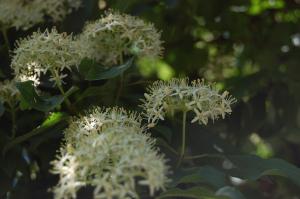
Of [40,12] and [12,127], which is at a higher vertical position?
[40,12]

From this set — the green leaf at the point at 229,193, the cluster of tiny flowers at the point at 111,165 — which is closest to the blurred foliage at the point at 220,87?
the green leaf at the point at 229,193

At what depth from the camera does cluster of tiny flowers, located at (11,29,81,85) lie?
1.22 m

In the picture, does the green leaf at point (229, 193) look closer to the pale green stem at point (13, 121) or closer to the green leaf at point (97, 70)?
the green leaf at point (97, 70)

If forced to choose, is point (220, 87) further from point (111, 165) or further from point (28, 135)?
point (111, 165)

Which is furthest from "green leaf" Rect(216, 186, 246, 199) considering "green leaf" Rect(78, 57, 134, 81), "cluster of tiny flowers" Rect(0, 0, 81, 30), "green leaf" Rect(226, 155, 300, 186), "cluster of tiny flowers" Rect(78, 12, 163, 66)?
"cluster of tiny flowers" Rect(0, 0, 81, 30)

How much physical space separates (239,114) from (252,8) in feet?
1.72

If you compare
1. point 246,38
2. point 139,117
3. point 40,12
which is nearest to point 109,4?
point 40,12

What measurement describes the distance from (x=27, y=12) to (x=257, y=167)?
62 cm

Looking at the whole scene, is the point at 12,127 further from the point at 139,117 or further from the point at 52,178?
the point at 139,117

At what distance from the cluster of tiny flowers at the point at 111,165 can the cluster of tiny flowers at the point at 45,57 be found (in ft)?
0.73

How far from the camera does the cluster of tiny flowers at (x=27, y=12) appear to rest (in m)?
1.44

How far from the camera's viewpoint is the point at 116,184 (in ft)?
2.82

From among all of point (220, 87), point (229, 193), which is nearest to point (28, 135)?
point (229, 193)

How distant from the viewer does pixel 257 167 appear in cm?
118
